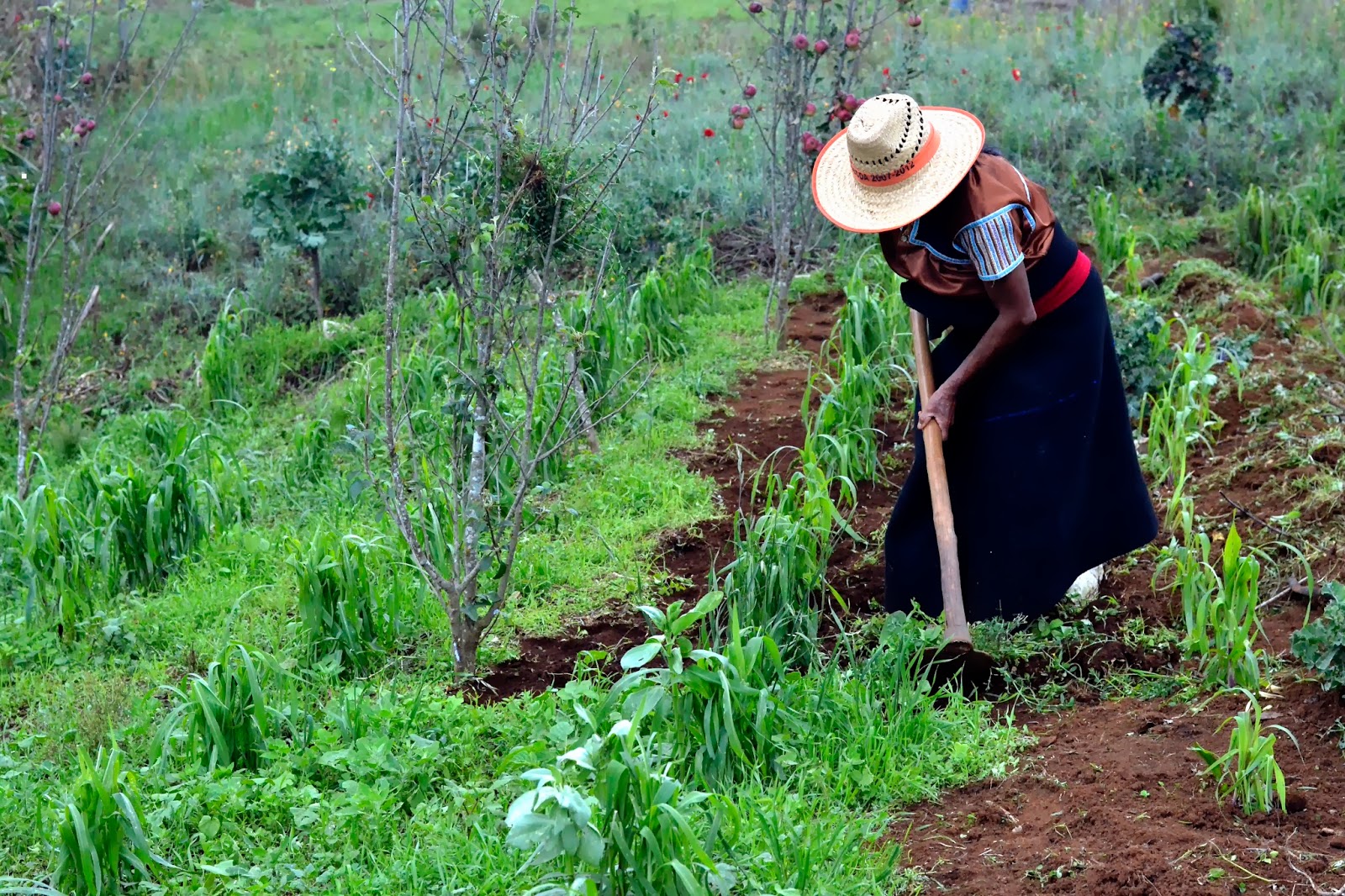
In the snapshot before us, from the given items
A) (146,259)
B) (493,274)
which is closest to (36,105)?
(146,259)

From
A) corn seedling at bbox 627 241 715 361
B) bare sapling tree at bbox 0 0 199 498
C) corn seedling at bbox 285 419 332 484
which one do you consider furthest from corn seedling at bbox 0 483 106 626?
corn seedling at bbox 627 241 715 361

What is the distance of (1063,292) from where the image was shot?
3.51 meters

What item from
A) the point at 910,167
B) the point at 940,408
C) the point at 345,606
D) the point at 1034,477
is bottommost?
the point at 345,606

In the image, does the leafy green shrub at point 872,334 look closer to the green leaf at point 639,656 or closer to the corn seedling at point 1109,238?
the corn seedling at point 1109,238

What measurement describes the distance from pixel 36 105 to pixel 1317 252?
8499mm

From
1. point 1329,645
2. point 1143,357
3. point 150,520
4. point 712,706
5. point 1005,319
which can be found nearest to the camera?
point 712,706

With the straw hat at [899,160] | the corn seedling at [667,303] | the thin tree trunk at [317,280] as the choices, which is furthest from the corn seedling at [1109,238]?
the thin tree trunk at [317,280]

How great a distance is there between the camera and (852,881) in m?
2.63

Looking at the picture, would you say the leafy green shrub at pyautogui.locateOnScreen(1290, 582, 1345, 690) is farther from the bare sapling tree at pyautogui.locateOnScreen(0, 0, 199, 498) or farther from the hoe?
the bare sapling tree at pyautogui.locateOnScreen(0, 0, 199, 498)

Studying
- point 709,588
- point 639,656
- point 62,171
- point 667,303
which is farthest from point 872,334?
point 62,171

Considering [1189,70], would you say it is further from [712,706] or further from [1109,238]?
[712,706]

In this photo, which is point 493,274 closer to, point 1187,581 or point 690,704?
point 690,704

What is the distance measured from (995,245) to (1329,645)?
1.23m

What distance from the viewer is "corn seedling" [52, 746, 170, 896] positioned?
269 cm
